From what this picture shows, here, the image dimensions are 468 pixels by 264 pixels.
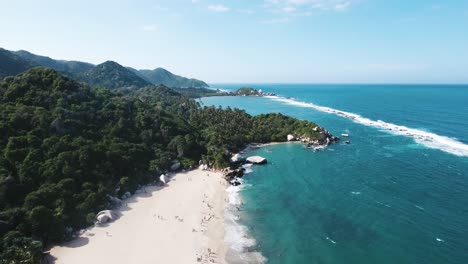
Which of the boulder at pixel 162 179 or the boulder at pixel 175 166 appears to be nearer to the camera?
the boulder at pixel 162 179

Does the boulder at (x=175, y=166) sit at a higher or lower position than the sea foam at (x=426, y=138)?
lower

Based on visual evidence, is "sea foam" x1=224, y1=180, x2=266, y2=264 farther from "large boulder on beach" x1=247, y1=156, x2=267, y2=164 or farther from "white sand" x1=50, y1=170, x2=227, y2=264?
"large boulder on beach" x1=247, y1=156, x2=267, y2=164

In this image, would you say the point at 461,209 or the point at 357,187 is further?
the point at 357,187

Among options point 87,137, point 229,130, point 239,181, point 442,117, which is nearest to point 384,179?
point 239,181

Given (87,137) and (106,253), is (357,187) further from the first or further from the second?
(87,137)

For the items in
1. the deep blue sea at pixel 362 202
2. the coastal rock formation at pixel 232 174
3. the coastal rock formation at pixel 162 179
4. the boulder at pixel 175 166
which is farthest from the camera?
the boulder at pixel 175 166

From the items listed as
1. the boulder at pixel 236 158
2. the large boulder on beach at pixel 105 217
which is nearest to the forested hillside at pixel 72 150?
the large boulder on beach at pixel 105 217

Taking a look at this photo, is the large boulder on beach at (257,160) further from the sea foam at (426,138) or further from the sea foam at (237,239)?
the sea foam at (426,138)

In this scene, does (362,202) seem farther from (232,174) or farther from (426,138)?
(426,138)
